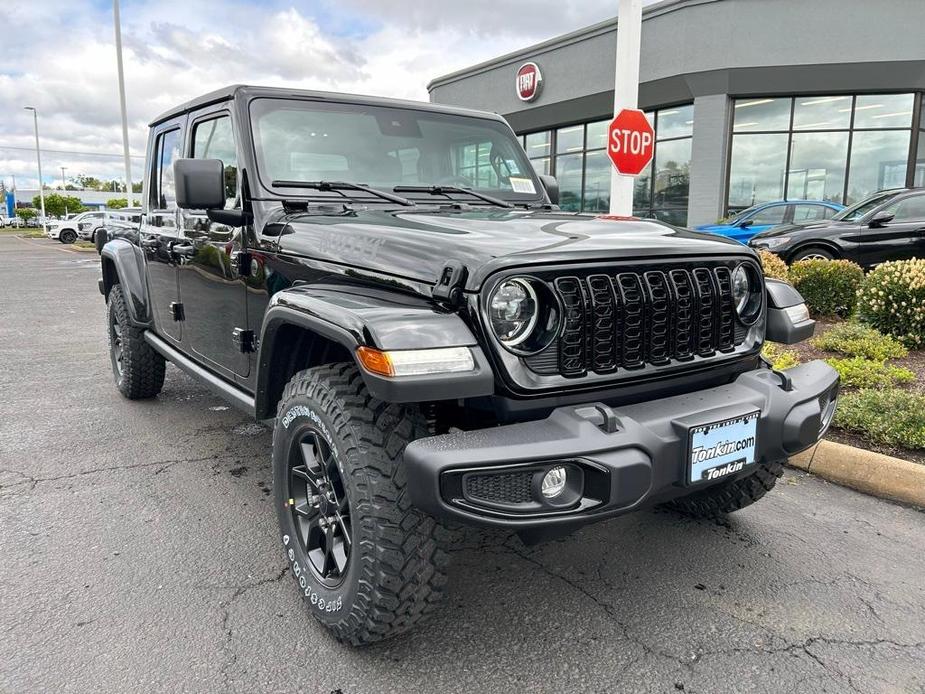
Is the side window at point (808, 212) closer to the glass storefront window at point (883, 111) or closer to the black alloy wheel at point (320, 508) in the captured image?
the glass storefront window at point (883, 111)

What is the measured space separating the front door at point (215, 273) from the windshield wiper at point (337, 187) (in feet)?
0.81

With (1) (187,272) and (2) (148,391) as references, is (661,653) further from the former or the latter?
(2) (148,391)

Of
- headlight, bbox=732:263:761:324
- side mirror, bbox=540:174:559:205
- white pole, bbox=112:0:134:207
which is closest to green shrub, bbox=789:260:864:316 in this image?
side mirror, bbox=540:174:559:205

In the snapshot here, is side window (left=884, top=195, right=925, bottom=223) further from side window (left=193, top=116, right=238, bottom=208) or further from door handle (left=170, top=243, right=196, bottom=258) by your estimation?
door handle (left=170, top=243, right=196, bottom=258)

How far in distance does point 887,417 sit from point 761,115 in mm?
15860

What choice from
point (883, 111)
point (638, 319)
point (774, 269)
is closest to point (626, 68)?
point (774, 269)

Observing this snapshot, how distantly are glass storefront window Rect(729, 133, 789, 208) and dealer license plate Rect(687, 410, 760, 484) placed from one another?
17386 millimetres

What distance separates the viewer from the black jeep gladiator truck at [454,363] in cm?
193

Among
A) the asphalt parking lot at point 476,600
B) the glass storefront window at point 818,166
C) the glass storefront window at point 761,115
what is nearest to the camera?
the asphalt parking lot at point 476,600

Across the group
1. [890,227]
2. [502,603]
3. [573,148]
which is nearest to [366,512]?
[502,603]

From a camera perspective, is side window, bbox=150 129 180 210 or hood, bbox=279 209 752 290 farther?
side window, bbox=150 129 180 210

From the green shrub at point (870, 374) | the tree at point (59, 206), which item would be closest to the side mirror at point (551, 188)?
the green shrub at point (870, 374)

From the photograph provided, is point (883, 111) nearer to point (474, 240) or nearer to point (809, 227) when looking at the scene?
point (809, 227)

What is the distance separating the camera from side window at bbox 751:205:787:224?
1370cm
